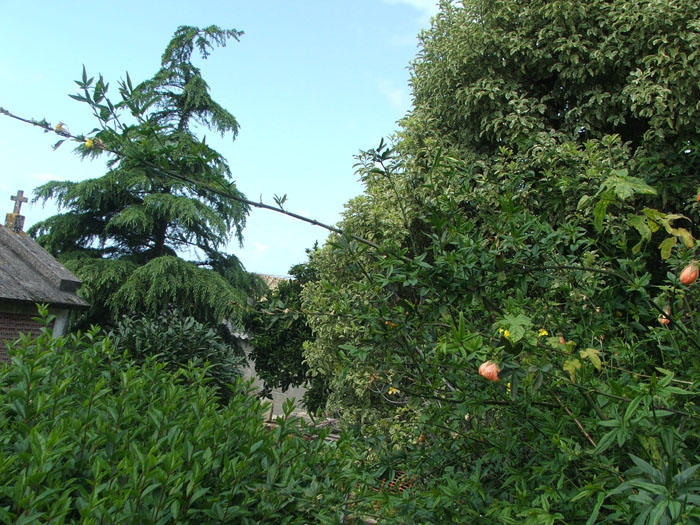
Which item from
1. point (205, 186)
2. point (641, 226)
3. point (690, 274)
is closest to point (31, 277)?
point (205, 186)

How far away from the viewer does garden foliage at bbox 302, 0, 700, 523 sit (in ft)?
Answer: 4.85

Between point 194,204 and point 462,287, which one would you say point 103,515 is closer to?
point 462,287

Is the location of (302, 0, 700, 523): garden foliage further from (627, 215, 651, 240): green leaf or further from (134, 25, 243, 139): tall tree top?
(134, 25, 243, 139): tall tree top

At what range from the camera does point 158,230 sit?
530 inches

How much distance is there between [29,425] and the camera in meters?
1.83

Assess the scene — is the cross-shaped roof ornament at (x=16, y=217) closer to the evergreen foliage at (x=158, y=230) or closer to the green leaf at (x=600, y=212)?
the evergreen foliage at (x=158, y=230)

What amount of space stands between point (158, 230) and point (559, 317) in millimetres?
12747

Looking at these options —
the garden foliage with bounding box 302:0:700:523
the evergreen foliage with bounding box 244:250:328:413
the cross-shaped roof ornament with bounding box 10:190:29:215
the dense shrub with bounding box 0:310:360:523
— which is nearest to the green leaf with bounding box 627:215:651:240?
the garden foliage with bounding box 302:0:700:523

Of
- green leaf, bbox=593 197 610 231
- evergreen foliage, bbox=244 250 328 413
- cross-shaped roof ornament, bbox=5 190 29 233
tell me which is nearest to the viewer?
green leaf, bbox=593 197 610 231

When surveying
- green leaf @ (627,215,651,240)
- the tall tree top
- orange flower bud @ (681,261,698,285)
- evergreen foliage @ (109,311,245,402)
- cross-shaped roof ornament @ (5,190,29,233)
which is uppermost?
the tall tree top

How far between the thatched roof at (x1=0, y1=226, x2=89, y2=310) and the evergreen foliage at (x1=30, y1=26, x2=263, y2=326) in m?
1.87

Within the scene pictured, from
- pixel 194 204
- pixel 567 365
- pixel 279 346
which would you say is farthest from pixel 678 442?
pixel 194 204

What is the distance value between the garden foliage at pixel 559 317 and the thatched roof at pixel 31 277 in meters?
6.12

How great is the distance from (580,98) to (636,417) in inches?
239
